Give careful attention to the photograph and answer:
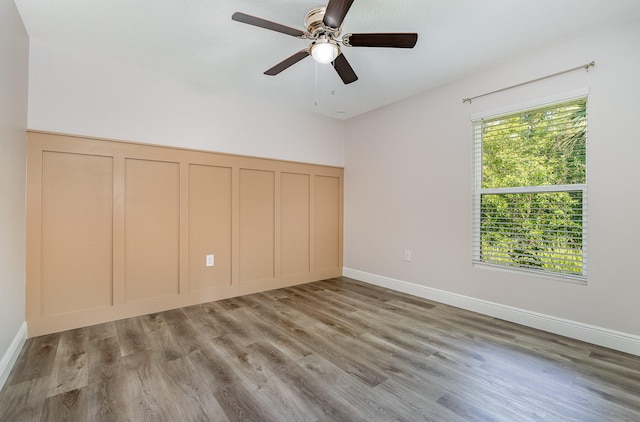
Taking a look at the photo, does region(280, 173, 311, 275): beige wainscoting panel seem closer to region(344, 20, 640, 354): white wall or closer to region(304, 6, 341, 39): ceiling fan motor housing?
region(344, 20, 640, 354): white wall

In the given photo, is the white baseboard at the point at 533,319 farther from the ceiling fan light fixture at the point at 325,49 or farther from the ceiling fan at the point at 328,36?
the ceiling fan light fixture at the point at 325,49

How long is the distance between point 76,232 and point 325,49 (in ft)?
8.74

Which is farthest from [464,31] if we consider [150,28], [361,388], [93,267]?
[93,267]

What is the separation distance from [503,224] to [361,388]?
2141 mm

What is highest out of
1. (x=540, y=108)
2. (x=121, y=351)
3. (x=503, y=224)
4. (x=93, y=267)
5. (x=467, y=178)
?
(x=540, y=108)

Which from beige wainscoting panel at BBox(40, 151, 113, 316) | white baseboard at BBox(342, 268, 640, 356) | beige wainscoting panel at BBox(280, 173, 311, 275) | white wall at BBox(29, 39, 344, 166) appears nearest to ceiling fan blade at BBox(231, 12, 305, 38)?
white wall at BBox(29, 39, 344, 166)

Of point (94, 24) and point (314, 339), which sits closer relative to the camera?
point (94, 24)

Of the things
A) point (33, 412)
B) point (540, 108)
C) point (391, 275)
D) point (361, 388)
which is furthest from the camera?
point (391, 275)

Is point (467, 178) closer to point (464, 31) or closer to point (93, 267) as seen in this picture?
point (464, 31)

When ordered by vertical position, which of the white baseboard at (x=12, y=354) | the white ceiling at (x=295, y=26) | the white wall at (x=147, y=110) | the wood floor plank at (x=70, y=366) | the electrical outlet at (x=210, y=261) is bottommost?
the wood floor plank at (x=70, y=366)

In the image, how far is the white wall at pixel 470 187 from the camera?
2.13m

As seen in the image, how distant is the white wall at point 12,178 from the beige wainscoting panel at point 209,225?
51.4 inches

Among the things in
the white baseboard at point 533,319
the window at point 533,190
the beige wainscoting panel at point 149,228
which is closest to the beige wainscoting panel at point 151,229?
the beige wainscoting panel at point 149,228

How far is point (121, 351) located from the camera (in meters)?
2.12
